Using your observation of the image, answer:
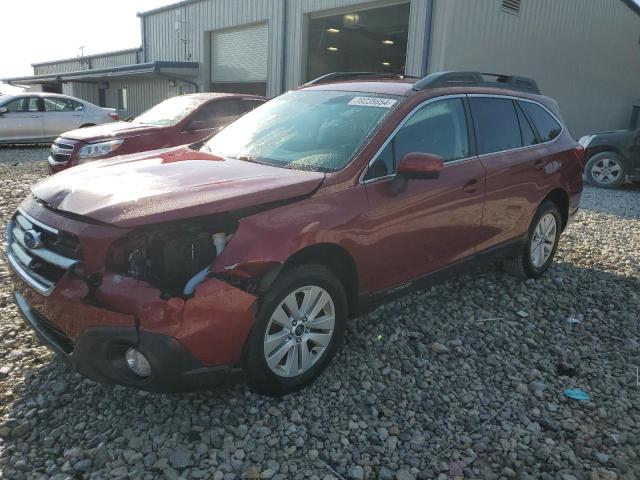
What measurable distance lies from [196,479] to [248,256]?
105 centimetres

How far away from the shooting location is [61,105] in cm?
1400

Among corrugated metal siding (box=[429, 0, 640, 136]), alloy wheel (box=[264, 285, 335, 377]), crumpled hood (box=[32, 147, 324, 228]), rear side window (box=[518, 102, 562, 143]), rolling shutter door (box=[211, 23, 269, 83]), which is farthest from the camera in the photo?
rolling shutter door (box=[211, 23, 269, 83])

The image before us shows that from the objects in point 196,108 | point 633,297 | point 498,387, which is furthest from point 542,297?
point 196,108

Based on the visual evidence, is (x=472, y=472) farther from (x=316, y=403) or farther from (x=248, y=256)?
(x=248, y=256)

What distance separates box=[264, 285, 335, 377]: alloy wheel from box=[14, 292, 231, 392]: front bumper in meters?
0.32

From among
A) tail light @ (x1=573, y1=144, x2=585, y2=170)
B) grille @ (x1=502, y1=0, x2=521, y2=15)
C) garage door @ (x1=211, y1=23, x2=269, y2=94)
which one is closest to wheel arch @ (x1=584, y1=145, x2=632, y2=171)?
grille @ (x1=502, y1=0, x2=521, y2=15)

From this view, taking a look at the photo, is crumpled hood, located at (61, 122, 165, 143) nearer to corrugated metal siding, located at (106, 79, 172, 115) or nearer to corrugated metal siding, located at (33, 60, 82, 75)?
corrugated metal siding, located at (106, 79, 172, 115)

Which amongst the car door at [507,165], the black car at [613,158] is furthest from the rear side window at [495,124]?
the black car at [613,158]

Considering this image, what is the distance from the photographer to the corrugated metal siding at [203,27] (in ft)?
50.1

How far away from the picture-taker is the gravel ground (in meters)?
2.49

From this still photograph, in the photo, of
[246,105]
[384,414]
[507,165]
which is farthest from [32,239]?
[246,105]

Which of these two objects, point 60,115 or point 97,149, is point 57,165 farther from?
point 60,115

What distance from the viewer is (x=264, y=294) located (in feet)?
8.63

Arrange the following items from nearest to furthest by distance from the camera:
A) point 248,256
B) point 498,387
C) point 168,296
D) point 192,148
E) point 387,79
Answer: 1. point 168,296
2. point 248,256
3. point 498,387
4. point 192,148
5. point 387,79
